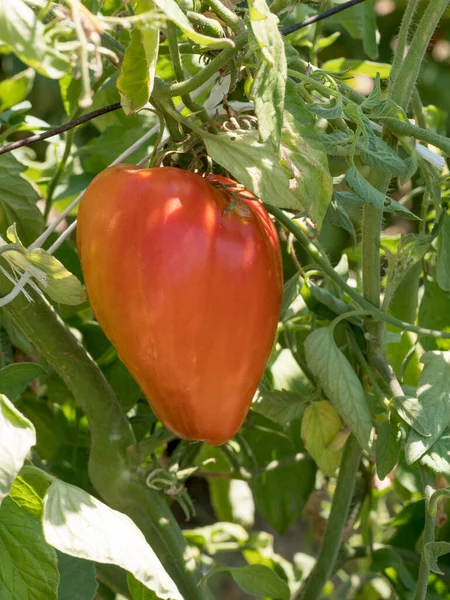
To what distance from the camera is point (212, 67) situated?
21.9 inches

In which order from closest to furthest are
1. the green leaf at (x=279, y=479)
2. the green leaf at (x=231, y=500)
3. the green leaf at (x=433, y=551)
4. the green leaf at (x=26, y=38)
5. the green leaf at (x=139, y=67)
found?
the green leaf at (x=26, y=38) < the green leaf at (x=139, y=67) < the green leaf at (x=433, y=551) < the green leaf at (x=279, y=479) < the green leaf at (x=231, y=500)

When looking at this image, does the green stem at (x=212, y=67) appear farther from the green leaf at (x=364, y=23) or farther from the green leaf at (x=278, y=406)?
the green leaf at (x=364, y=23)

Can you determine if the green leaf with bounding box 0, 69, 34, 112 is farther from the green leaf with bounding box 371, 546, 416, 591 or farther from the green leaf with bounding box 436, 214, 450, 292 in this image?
the green leaf with bounding box 371, 546, 416, 591

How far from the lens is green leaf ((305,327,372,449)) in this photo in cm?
68

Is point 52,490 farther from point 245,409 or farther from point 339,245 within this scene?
point 339,245

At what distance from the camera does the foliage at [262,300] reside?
539mm

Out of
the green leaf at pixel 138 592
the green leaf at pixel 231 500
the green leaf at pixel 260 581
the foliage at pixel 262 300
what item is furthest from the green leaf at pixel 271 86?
the green leaf at pixel 231 500

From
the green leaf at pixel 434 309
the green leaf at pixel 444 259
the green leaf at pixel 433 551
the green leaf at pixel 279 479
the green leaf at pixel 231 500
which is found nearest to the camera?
the green leaf at pixel 433 551

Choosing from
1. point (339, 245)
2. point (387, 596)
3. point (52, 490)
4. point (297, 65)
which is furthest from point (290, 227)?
point (387, 596)

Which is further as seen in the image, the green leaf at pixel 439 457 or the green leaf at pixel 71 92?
the green leaf at pixel 71 92

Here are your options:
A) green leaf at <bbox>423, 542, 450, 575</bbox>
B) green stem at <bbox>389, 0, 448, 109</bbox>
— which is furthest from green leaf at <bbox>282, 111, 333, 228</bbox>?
green leaf at <bbox>423, 542, 450, 575</bbox>

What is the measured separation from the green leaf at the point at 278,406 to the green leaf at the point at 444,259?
158 millimetres

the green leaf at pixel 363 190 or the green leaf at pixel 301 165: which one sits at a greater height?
the green leaf at pixel 301 165

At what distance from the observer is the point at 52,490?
1.80ft
